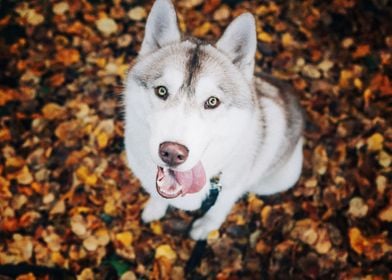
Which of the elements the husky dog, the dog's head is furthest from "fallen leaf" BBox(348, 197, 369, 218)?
the dog's head

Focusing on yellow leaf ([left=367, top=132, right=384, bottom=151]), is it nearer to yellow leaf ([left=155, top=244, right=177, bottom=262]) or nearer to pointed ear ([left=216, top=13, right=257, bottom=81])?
pointed ear ([left=216, top=13, right=257, bottom=81])

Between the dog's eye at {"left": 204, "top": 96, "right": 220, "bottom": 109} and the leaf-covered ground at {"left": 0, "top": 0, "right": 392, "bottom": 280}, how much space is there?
1.48 meters

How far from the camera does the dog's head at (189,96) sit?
82.6 inches

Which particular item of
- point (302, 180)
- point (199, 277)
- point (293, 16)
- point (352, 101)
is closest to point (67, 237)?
point (199, 277)

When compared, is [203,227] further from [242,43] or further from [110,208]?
[242,43]

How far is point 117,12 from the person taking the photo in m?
4.33

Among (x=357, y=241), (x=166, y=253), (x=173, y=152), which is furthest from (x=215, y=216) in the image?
(x=357, y=241)

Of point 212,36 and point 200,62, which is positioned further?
point 212,36

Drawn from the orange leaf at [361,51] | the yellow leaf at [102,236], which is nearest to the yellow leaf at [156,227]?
the yellow leaf at [102,236]

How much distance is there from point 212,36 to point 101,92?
1397 millimetres

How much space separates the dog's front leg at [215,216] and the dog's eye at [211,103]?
732mm

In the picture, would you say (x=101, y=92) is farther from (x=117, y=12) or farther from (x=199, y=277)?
(x=199, y=277)

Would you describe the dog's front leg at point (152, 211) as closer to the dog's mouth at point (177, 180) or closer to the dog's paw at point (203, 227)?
the dog's paw at point (203, 227)

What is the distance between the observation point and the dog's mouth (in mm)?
2404
